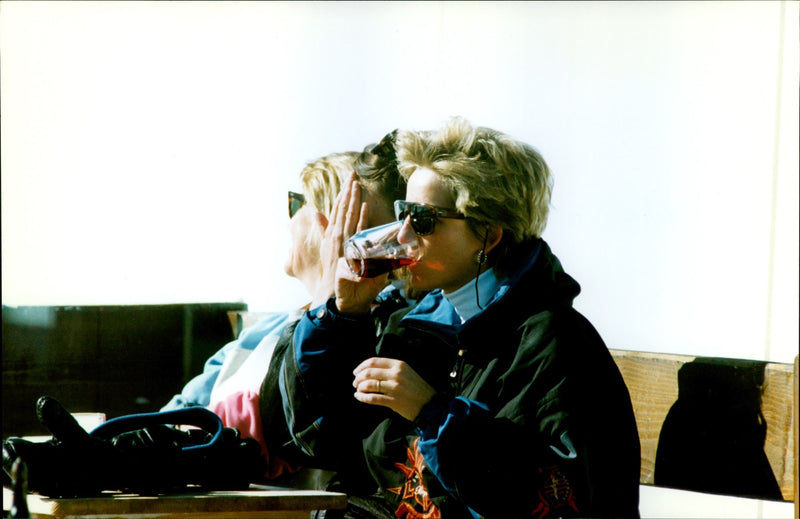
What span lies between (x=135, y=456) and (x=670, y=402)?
4.64ft

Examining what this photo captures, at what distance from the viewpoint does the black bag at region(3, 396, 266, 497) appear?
5.86ft

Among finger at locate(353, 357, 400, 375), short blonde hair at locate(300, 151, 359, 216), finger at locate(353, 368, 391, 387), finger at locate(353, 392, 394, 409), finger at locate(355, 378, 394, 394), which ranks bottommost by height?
finger at locate(353, 392, 394, 409)

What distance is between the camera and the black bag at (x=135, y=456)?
179 cm

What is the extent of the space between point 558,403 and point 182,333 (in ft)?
7.94

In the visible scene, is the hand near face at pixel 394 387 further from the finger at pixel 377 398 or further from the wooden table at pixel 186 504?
the wooden table at pixel 186 504

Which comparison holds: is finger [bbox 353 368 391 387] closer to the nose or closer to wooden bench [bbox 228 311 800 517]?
the nose

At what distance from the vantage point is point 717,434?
88.4 inches

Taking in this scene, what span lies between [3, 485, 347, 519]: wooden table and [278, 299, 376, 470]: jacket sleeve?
54 cm

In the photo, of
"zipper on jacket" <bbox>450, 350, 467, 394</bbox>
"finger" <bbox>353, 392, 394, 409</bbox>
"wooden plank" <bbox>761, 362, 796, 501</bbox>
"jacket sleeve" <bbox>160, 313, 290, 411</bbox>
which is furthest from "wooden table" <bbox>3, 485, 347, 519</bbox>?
"jacket sleeve" <bbox>160, 313, 290, 411</bbox>

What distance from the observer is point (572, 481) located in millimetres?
1908

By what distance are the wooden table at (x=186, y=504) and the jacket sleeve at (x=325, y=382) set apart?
1.78 feet

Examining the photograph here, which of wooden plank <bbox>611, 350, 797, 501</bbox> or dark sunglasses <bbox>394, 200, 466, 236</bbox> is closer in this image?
wooden plank <bbox>611, 350, 797, 501</bbox>

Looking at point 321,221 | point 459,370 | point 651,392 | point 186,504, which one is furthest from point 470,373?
point 321,221

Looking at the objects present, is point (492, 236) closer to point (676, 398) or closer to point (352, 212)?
point (352, 212)
